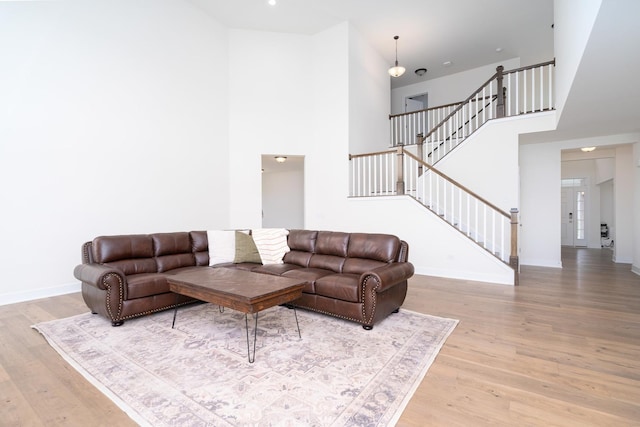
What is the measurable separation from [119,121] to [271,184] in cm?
528

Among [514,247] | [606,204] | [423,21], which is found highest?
[423,21]

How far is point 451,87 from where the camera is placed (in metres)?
9.13

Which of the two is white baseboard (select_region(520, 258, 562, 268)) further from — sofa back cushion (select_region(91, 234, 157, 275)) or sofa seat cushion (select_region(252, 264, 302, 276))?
sofa back cushion (select_region(91, 234, 157, 275))

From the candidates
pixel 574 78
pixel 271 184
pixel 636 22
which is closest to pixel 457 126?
pixel 574 78

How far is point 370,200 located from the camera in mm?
6242

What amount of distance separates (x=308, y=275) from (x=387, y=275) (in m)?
0.93

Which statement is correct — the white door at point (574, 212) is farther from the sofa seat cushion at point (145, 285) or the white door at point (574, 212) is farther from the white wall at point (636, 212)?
the sofa seat cushion at point (145, 285)

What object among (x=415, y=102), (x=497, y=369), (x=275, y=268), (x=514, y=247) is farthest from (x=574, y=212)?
(x=275, y=268)

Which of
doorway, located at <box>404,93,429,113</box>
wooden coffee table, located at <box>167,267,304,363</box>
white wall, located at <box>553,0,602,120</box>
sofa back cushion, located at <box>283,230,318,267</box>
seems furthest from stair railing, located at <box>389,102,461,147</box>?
wooden coffee table, located at <box>167,267,304,363</box>

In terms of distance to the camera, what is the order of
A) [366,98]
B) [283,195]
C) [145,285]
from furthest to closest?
[283,195] → [366,98] → [145,285]

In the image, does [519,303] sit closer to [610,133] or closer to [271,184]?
[610,133]

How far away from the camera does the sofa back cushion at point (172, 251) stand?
3.93 meters

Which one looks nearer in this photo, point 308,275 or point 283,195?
point 308,275

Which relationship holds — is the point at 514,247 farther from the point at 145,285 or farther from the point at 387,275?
the point at 145,285
